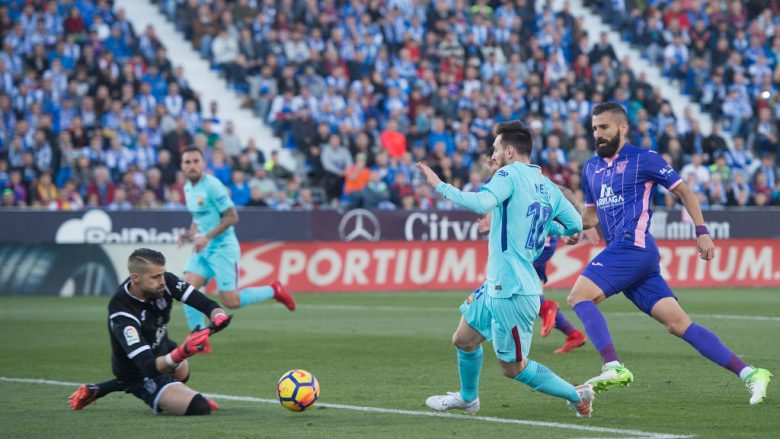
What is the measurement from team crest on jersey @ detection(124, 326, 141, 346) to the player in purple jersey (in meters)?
3.35

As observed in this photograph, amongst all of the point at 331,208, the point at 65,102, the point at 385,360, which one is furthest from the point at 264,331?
the point at 65,102

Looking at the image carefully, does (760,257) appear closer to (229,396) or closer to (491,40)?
(491,40)

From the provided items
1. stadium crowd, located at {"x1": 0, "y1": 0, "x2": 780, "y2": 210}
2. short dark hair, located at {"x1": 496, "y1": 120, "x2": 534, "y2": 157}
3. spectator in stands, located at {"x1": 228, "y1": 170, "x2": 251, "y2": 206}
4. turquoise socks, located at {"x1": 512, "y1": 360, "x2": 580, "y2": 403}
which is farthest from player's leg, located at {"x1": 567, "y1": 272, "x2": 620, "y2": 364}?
spectator in stands, located at {"x1": 228, "y1": 170, "x2": 251, "y2": 206}

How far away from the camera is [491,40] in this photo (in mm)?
33344

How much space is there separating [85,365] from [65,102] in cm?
1401

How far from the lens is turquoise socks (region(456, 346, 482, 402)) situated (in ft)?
29.8

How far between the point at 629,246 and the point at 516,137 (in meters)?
1.75

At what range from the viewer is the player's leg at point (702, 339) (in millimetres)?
9477

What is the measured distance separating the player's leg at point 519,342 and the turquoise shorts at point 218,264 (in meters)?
6.70

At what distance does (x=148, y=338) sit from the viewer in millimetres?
9305

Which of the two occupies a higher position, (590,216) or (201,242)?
(590,216)

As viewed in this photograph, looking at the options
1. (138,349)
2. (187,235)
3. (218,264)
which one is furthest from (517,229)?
(187,235)

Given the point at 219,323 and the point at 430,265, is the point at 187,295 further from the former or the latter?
the point at 430,265

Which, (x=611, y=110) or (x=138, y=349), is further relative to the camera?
(x=611, y=110)
